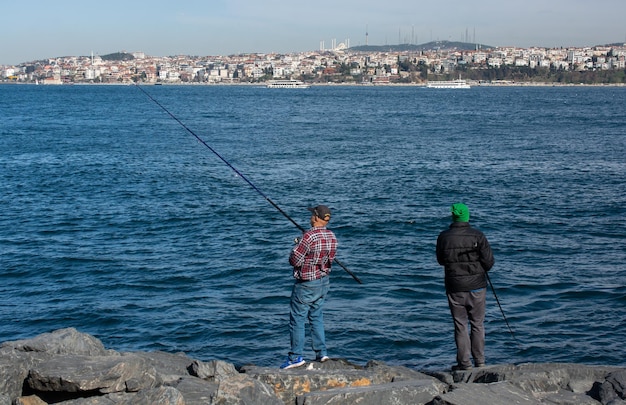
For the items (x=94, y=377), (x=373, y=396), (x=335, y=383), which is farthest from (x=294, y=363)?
(x=94, y=377)

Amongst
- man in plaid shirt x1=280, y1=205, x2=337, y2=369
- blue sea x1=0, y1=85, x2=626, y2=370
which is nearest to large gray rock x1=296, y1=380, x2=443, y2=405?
man in plaid shirt x1=280, y1=205, x2=337, y2=369

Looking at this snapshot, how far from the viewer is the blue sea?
11.0 meters

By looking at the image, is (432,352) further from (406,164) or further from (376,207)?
(406,164)

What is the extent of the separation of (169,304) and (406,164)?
2006 centimetres

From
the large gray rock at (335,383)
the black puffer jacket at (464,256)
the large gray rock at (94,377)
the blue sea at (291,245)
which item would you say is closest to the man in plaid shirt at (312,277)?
the large gray rock at (335,383)

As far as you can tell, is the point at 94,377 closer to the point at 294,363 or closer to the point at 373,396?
the point at 294,363

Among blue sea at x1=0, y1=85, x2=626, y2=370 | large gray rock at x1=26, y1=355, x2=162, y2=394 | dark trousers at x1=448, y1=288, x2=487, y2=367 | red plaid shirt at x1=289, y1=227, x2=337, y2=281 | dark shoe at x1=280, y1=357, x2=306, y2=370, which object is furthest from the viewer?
blue sea at x1=0, y1=85, x2=626, y2=370

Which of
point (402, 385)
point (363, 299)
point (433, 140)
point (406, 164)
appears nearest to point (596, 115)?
point (433, 140)

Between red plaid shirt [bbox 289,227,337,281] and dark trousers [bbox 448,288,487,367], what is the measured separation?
4.06 ft

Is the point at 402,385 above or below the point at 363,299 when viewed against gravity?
above

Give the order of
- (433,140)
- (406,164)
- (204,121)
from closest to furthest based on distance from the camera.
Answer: (406,164)
(433,140)
(204,121)

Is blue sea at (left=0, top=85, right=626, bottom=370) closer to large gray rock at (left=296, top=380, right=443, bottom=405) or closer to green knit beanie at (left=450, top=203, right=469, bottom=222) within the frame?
green knit beanie at (left=450, top=203, right=469, bottom=222)

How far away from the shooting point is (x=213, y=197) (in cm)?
2334

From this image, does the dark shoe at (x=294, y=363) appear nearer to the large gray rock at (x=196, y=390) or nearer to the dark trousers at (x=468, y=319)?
the large gray rock at (x=196, y=390)
